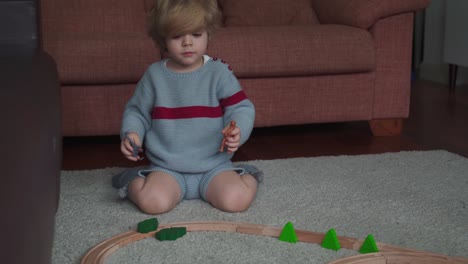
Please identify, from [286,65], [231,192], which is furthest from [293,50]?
[231,192]

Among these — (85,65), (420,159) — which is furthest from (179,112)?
(420,159)

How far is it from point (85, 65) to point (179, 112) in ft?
2.17

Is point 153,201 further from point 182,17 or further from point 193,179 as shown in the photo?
point 182,17

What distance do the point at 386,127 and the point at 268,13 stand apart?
75cm

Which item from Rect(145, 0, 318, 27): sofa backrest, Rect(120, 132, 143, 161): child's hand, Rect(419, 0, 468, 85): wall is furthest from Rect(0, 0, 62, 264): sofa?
Rect(419, 0, 468, 85): wall

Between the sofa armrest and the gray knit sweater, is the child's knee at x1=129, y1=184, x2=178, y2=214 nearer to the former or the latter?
the gray knit sweater

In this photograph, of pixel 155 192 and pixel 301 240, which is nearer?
pixel 301 240

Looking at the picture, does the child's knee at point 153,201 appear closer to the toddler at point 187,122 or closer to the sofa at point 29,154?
the toddler at point 187,122

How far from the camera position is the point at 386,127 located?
256cm

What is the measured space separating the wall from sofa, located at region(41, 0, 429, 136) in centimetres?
162

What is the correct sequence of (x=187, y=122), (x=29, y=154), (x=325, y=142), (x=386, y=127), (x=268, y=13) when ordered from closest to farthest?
(x=29, y=154) → (x=187, y=122) → (x=325, y=142) → (x=386, y=127) → (x=268, y=13)

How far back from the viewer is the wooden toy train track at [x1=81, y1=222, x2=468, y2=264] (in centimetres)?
122

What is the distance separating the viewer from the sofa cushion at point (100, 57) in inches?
86.9

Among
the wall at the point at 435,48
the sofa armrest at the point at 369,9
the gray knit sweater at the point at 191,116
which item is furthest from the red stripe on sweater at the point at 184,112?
the wall at the point at 435,48
